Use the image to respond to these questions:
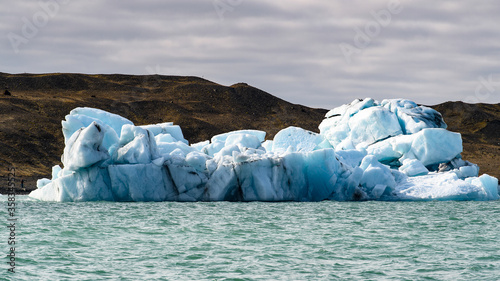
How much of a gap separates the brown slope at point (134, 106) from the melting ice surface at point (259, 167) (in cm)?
2804

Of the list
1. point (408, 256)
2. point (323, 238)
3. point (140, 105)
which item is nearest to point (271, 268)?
point (408, 256)

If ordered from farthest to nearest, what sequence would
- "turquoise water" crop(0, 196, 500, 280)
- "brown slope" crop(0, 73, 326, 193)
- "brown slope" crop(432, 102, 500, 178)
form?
"brown slope" crop(432, 102, 500, 178)
"brown slope" crop(0, 73, 326, 193)
"turquoise water" crop(0, 196, 500, 280)

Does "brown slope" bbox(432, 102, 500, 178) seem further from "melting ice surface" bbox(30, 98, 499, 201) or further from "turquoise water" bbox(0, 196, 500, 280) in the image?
"turquoise water" bbox(0, 196, 500, 280)

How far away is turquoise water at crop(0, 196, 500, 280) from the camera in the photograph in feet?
43.0

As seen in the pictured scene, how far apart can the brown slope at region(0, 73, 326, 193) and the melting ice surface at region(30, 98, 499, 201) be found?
28.0 meters

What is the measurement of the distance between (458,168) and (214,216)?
16.2 metres

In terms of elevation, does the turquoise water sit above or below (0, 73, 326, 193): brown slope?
below

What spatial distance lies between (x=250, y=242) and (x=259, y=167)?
1023cm

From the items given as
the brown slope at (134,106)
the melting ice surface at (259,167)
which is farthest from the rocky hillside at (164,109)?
the melting ice surface at (259,167)

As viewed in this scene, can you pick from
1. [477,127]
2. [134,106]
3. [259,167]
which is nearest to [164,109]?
[134,106]

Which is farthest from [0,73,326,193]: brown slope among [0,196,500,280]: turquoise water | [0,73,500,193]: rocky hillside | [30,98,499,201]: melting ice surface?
[0,196,500,280]: turquoise water

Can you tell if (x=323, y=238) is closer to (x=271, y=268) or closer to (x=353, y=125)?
(x=271, y=268)

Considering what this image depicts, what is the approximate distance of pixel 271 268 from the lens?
1354cm

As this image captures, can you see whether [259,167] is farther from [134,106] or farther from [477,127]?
[477,127]
